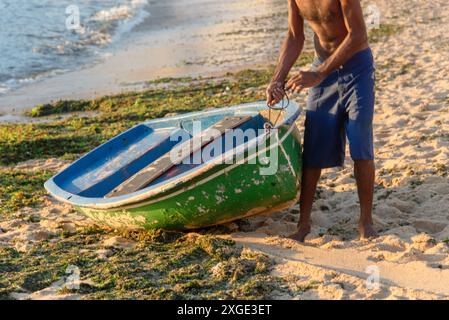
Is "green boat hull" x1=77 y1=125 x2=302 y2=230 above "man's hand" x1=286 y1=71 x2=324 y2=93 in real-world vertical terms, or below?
below

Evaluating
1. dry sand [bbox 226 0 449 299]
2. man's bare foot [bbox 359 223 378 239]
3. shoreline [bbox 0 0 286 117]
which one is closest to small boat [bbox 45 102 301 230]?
dry sand [bbox 226 0 449 299]

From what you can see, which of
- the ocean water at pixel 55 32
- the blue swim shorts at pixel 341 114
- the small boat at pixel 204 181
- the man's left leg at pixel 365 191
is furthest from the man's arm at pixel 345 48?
the ocean water at pixel 55 32

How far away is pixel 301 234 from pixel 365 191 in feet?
1.75

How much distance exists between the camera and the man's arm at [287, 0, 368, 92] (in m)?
4.20

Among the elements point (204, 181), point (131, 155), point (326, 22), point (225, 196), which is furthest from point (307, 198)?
point (131, 155)

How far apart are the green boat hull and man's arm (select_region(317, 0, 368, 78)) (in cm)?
58

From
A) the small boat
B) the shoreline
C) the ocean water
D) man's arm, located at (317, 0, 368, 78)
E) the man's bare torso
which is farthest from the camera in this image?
the ocean water

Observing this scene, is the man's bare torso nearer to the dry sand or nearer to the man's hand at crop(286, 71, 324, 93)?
the man's hand at crop(286, 71, 324, 93)

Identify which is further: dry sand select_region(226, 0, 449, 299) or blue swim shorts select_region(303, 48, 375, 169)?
blue swim shorts select_region(303, 48, 375, 169)

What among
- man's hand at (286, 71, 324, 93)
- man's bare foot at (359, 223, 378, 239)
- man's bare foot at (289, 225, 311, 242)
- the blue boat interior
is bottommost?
man's bare foot at (289, 225, 311, 242)

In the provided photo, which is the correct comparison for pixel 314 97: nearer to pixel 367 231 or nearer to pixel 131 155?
pixel 367 231

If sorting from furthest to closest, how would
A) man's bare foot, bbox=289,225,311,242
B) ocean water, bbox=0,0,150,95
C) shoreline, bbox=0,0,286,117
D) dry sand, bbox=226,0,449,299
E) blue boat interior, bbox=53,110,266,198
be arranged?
ocean water, bbox=0,0,150,95, shoreline, bbox=0,0,286,117, blue boat interior, bbox=53,110,266,198, man's bare foot, bbox=289,225,311,242, dry sand, bbox=226,0,449,299

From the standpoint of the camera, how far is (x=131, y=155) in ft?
19.3

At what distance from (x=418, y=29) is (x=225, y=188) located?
923 cm
